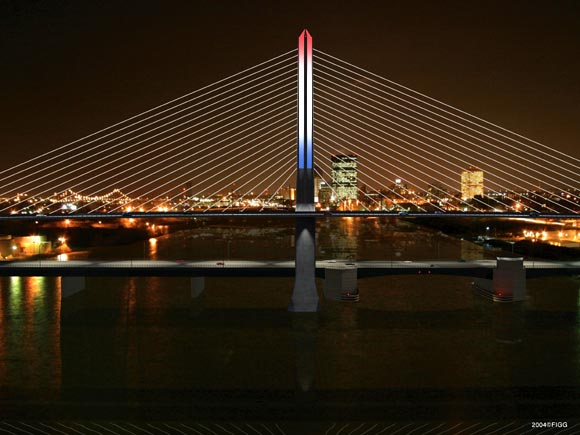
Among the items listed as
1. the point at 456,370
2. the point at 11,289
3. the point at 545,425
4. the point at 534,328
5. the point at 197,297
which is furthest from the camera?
the point at 11,289

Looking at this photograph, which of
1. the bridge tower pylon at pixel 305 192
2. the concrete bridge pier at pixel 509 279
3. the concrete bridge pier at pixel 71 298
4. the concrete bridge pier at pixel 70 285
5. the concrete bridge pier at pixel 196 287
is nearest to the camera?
the bridge tower pylon at pixel 305 192

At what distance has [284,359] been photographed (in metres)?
12.0

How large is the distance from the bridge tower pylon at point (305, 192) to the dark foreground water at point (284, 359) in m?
0.72

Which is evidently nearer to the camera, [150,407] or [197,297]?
[150,407]

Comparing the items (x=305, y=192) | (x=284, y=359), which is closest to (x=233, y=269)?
(x=305, y=192)

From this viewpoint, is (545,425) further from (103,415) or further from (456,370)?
(103,415)

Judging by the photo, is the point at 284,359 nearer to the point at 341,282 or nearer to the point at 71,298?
the point at 341,282

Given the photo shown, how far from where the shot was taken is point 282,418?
9008 millimetres

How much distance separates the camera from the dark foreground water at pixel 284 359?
9.28 metres

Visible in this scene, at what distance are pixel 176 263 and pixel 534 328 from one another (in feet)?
33.6

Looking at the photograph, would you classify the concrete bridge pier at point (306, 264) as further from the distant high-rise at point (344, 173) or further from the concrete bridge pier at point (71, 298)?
the concrete bridge pier at point (71, 298)

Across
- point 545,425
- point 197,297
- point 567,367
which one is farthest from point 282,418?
point 197,297

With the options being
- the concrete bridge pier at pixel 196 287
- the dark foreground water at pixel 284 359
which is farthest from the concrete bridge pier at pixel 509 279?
the concrete bridge pier at pixel 196 287

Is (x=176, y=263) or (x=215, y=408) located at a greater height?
(x=176, y=263)
